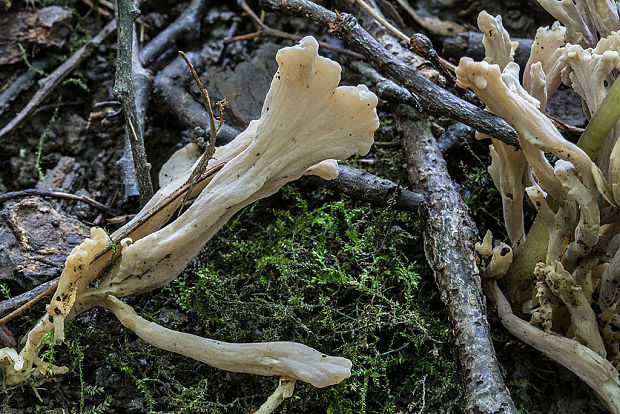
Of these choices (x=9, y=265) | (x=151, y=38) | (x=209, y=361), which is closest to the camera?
(x=209, y=361)

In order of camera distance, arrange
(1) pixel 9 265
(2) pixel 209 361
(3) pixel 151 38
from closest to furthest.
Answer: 1. (2) pixel 209 361
2. (1) pixel 9 265
3. (3) pixel 151 38

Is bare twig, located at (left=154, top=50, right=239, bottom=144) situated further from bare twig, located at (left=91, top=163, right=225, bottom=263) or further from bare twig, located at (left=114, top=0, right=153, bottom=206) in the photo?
bare twig, located at (left=91, top=163, right=225, bottom=263)

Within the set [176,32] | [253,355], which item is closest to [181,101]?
[176,32]

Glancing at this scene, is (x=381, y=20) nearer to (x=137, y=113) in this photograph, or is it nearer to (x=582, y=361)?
(x=137, y=113)

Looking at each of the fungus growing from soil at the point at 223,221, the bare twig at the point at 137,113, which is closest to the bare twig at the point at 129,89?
the bare twig at the point at 137,113

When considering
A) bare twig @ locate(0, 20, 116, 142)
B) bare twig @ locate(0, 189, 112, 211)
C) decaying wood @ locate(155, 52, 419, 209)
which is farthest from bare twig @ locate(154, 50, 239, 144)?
bare twig @ locate(0, 189, 112, 211)

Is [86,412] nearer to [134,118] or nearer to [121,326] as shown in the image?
[121,326]

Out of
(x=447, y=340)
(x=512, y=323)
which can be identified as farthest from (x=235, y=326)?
(x=512, y=323)
